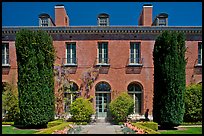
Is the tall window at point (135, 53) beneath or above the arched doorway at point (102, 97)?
above

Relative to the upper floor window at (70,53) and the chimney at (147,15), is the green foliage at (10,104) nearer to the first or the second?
the upper floor window at (70,53)

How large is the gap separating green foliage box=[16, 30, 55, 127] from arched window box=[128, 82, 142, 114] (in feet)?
29.2

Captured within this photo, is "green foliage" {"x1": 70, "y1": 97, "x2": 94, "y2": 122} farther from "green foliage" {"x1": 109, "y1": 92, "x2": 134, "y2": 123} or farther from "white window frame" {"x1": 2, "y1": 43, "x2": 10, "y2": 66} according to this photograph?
"white window frame" {"x1": 2, "y1": 43, "x2": 10, "y2": 66}

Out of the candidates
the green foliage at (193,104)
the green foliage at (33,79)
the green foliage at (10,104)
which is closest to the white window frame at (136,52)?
the green foliage at (193,104)

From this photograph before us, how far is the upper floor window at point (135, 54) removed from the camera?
79.5 feet

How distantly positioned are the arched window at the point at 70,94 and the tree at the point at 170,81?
28.9ft

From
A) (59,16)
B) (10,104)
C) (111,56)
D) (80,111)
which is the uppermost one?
(59,16)

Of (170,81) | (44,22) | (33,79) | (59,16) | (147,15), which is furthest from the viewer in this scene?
(59,16)

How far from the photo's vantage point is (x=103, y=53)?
24266 millimetres

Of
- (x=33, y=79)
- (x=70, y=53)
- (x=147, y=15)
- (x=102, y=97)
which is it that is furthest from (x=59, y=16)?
(x=33, y=79)

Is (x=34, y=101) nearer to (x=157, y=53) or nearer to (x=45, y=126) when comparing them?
(x=45, y=126)

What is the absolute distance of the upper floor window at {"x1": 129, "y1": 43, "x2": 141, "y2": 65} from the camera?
24.2m

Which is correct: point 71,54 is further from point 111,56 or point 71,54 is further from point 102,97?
point 102,97

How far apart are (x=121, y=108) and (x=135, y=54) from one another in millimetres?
5467
